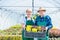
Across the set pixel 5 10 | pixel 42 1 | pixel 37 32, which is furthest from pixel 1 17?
pixel 37 32

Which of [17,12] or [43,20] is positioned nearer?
[43,20]

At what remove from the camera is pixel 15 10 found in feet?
20.6

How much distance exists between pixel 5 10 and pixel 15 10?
0.26 meters

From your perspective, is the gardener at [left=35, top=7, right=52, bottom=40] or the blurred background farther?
the blurred background

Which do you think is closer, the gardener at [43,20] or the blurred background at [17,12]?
the gardener at [43,20]

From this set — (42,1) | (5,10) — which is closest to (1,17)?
(5,10)

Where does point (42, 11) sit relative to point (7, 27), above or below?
above

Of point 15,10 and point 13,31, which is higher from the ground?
point 15,10

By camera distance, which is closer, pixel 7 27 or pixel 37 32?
pixel 37 32

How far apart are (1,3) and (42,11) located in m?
2.91

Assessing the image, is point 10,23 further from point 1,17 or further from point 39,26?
point 39,26

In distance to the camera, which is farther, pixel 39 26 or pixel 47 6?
pixel 47 6

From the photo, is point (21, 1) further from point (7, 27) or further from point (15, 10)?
point (7, 27)

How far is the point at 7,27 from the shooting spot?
Result: 6336 mm
